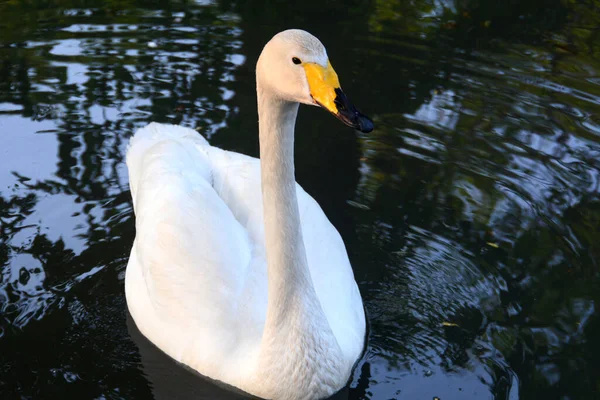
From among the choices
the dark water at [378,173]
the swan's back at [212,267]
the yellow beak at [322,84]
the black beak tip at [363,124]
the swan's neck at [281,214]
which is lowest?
the dark water at [378,173]

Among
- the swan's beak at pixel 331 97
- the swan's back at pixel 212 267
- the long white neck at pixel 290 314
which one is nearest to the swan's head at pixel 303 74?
the swan's beak at pixel 331 97

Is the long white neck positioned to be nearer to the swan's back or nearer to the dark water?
the swan's back

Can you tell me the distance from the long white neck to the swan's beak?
2.60ft

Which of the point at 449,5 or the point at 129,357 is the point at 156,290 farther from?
the point at 449,5

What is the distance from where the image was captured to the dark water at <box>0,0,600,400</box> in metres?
5.79

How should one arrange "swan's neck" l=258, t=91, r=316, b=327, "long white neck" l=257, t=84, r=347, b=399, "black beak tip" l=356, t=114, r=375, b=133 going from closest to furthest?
"black beak tip" l=356, t=114, r=375, b=133 < "swan's neck" l=258, t=91, r=316, b=327 < "long white neck" l=257, t=84, r=347, b=399

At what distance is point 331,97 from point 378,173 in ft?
13.6

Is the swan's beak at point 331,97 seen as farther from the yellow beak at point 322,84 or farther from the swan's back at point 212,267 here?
the swan's back at point 212,267

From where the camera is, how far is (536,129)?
9.20m

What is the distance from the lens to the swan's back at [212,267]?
214 inches

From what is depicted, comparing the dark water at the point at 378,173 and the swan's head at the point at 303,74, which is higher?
the swan's head at the point at 303,74

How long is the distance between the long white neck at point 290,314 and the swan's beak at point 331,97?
0.79 meters

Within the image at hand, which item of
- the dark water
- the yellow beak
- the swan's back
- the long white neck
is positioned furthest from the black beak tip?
the dark water

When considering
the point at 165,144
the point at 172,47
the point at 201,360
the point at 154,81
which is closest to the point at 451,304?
the point at 201,360
